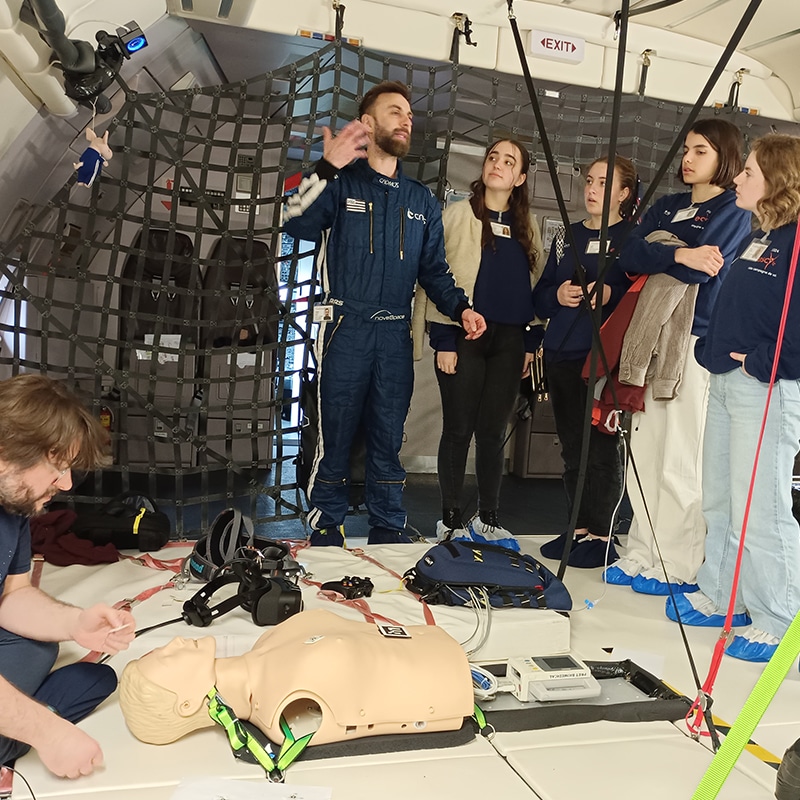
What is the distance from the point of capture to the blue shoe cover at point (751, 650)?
6.66 feet

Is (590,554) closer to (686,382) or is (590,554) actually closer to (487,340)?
(686,382)

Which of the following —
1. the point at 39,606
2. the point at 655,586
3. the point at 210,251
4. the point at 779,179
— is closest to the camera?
the point at 39,606

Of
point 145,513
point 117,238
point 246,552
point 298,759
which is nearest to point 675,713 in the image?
point 298,759

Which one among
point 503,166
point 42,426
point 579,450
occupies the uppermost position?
point 503,166

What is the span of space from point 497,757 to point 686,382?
4.94ft

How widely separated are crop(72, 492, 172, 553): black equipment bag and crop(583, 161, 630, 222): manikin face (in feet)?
6.39

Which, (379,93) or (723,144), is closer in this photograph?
(723,144)

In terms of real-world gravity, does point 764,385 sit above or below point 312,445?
above

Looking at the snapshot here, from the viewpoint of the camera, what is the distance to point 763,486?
2055 millimetres

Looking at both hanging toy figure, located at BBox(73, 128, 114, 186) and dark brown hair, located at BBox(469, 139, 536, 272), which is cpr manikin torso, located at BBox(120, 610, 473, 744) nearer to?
dark brown hair, located at BBox(469, 139, 536, 272)

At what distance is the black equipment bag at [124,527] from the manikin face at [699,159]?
220 cm

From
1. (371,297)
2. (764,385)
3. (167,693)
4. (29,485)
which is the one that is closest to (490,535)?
(371,297)

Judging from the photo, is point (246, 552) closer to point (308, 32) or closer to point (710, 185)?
point (710, 185)

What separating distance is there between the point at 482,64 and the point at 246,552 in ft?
7.87
